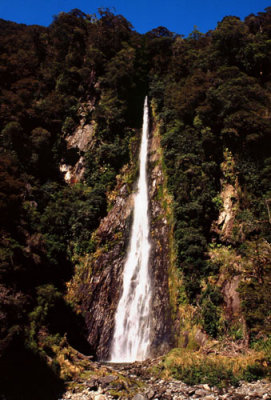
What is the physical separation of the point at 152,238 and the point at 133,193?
17.5 ft

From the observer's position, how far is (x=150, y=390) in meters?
11.1

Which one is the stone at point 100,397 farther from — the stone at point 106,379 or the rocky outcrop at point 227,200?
the rocky outcrop at point 227,200

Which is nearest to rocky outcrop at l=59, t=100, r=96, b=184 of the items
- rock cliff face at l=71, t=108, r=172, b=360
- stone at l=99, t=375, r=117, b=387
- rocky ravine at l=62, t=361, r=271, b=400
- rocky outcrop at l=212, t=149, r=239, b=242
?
rock cliff face at l=71, t=108, r=172, b=360

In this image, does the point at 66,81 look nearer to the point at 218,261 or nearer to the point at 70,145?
the point at 70,145

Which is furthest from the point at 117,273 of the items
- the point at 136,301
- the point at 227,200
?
the point at 227,200

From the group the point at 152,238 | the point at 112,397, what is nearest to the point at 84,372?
the point at 112,397

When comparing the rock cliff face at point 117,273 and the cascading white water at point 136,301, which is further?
the rock cliff face at point 117,273

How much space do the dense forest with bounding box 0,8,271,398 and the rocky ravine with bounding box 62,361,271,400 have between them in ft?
7.06

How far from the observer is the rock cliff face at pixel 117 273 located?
17.9 meters

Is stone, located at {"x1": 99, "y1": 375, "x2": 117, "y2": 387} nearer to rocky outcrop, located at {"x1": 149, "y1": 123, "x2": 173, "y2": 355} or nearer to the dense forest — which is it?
the dense forest

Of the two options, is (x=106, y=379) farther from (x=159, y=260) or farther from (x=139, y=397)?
(x=159, y=260)

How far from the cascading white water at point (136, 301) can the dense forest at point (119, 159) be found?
7.96 feet

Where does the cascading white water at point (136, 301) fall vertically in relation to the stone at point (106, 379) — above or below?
above

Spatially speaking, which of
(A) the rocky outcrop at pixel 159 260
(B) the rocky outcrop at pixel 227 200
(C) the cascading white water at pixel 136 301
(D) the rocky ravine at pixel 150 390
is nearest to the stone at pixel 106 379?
(D) the rocky ravine at pixel 150 390
